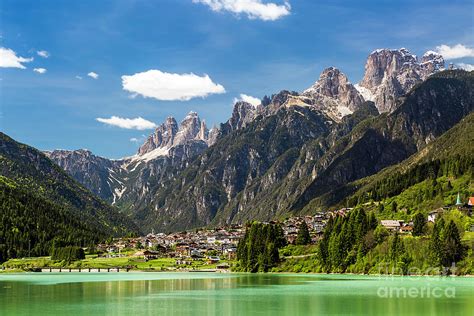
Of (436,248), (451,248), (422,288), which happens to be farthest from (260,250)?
(422,288)

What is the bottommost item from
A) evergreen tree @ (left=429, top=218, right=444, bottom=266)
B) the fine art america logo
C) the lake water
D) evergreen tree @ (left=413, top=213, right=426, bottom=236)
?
the fine art america logo

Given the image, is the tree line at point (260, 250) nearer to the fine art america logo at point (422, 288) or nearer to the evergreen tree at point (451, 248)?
the fine art america logo at point (422, 288)

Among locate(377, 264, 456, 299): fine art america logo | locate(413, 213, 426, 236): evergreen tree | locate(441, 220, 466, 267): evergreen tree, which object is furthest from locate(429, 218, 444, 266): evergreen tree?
locate(413, 213, 426, 236): evergreen tree

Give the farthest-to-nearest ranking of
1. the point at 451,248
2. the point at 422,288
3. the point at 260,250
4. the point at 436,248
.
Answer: the point at 260,250 < the point at 436,248 < the point at 451,248 < the point at 422,288

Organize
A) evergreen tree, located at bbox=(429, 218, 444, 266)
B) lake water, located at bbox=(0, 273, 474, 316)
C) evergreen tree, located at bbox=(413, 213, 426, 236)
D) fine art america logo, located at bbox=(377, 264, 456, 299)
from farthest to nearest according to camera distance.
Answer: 1. evergreen tree, located at bbox=(413, 213, 426, 236)
2. evergreen tree, located at bbox=(429, 218, 444, 266)
3. fine art america logo, located at bbox=(377, 264, 456, 299)
4. lake water, located at bbox=(0, 273, 474, 316)

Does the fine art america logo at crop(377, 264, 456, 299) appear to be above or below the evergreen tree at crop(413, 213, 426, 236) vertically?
below

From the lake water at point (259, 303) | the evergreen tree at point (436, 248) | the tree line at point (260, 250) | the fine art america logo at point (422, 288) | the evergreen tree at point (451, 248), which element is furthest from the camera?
the tree line at point (260, 250)

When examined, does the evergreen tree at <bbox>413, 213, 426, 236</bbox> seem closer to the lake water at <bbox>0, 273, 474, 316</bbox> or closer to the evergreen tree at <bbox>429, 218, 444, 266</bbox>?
the evergreen tree at <bbox>429, 218, 444, 266</bbox>

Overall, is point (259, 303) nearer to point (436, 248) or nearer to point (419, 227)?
point (436, 248)

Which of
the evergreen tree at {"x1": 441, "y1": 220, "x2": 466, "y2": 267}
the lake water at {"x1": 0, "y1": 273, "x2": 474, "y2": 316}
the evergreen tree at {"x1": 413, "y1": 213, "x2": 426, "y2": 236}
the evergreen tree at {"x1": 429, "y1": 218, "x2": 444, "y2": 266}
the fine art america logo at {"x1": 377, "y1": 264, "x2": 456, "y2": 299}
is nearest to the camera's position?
the lake water at {"x1": 0, "y1": 273, "x2": 474, "y2": 316}

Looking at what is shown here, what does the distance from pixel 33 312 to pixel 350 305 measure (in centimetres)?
3692

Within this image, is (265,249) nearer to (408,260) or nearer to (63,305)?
(408,260)

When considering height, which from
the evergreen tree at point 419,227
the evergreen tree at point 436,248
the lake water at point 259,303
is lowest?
the lake water at point 259,303

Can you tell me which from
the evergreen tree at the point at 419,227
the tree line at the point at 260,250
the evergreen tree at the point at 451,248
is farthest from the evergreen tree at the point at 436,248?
the tree line at the point at 260,250
